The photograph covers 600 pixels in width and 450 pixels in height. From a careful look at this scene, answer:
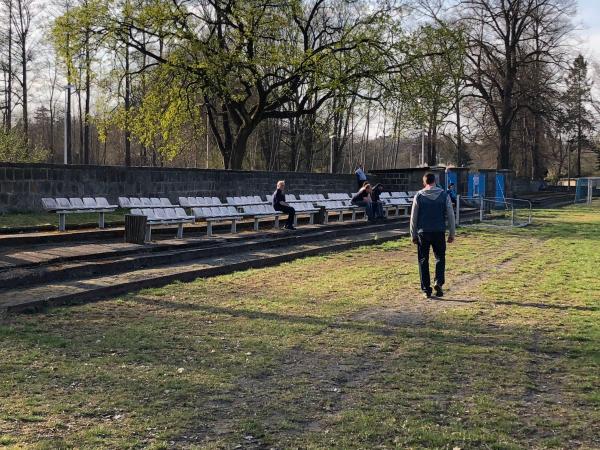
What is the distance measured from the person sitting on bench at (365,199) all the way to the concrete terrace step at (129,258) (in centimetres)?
364

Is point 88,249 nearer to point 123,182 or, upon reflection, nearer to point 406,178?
point 123,182

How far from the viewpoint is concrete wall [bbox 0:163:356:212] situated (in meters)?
16.1

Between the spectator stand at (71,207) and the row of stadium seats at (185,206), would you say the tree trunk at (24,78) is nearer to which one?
the row of stadium seats at (185,206)

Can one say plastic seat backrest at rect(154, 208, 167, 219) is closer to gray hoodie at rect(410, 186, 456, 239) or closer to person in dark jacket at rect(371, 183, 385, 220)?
gray hoodie at rect(410, 186, 456, 239)

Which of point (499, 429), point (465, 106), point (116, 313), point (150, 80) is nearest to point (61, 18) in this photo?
point (150, 80)

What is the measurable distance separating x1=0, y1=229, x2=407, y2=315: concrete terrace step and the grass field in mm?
330

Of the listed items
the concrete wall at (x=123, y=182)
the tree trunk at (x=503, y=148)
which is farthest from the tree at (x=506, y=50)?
the concrete wall at (x=123, y=182)

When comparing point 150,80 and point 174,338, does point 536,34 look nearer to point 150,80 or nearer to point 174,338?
point 150,80

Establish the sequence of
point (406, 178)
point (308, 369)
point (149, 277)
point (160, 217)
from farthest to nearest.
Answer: point (406, 178) → point (160, 217) → point (149, 277) → point (308, 369)

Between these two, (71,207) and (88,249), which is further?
(71,207)

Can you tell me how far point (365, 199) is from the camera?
20531mm

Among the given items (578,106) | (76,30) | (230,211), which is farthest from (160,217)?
(578,106)

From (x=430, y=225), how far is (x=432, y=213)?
0.18 metres

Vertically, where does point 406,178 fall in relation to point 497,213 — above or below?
above
